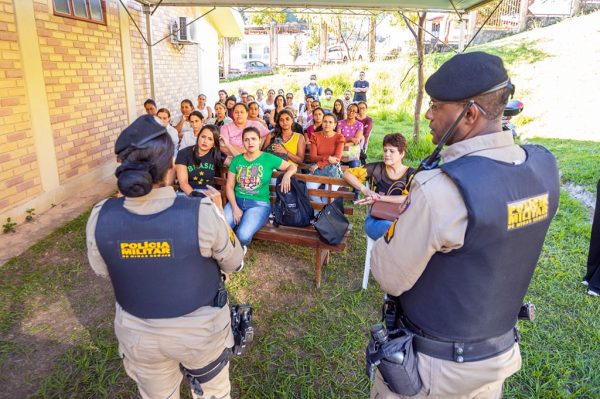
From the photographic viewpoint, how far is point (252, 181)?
13.8 feet

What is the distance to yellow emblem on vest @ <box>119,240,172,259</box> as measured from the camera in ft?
5.32

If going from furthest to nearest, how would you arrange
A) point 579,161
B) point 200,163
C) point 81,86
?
point 579,161
point 81,86
point 200,163

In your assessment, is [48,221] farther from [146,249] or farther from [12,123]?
[146,249]

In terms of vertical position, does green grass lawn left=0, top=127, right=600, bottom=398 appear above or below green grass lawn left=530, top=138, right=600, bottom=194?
below

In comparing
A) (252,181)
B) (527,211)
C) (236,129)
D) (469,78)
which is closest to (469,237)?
(527,211)

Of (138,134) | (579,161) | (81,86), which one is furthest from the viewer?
(579,161)

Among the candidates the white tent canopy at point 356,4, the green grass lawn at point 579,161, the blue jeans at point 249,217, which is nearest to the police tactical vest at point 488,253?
the blue jeans at point 249,217

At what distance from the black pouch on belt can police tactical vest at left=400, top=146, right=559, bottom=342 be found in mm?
94

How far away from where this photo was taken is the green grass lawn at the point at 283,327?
2795mm

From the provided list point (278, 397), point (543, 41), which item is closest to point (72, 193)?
point (278, 397)

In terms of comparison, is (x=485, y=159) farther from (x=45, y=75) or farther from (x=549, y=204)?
(x=45, y=75)

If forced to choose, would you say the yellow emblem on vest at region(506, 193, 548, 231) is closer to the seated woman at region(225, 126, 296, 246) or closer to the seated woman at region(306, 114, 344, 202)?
the seated woman at region(225, 126, 296, 246)

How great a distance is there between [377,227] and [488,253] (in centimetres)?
223

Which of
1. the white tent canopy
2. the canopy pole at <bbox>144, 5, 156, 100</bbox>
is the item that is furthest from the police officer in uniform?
the canopy pole at <bbox>144, 5, 156, 100</bbox>
